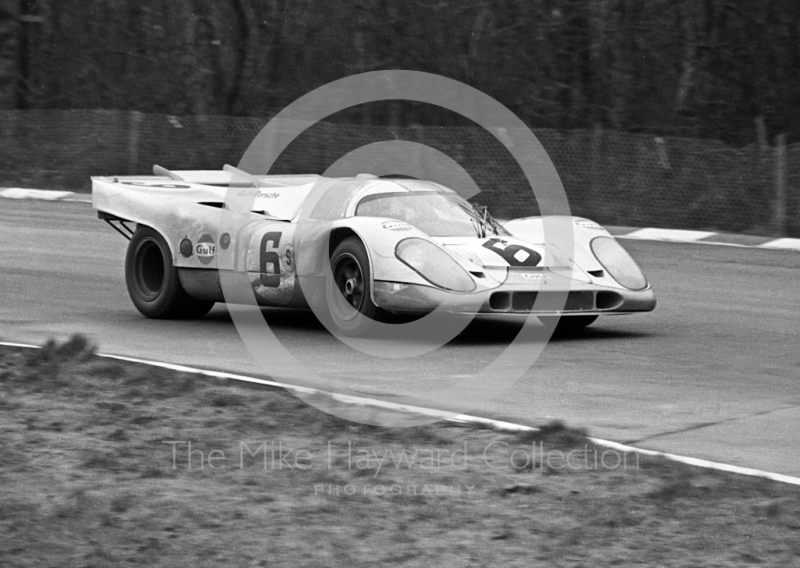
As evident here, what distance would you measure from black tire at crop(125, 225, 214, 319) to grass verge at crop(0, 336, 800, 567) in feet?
11.0

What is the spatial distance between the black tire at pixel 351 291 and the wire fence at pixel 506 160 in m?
8.56

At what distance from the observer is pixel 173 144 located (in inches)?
823

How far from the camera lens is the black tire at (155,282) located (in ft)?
32.3

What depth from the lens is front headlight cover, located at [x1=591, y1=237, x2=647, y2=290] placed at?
9188 millimetres

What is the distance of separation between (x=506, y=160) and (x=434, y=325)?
938 cm

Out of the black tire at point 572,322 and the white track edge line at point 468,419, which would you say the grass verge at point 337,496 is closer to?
the white track edge line at point 468,419

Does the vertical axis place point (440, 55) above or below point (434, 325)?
above

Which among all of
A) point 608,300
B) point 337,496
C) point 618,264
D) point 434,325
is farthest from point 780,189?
point 337,496

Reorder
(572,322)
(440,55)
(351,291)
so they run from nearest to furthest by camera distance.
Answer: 1. (351,291)
2. (572,322)
3. (440,55)

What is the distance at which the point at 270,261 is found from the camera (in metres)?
9.25

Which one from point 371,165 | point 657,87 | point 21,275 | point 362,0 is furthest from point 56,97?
point 21,275

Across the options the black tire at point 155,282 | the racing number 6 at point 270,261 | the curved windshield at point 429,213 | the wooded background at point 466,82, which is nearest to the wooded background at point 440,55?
the wooded background at point 466,82

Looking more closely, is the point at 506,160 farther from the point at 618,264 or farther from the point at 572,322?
the point at 618,264

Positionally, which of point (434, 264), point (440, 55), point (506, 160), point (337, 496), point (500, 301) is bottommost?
point (337, 496)
